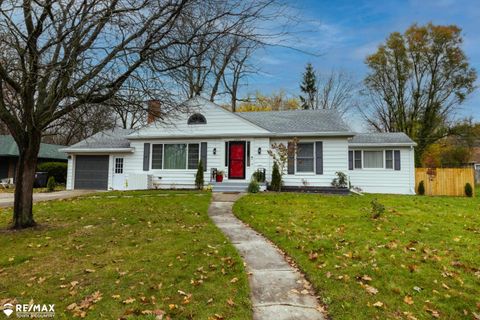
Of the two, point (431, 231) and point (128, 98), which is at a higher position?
point (128, 98)

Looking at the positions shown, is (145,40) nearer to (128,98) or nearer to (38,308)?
(128,98)

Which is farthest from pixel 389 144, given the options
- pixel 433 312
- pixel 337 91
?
pixel 337 91

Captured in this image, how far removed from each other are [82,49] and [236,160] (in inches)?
411

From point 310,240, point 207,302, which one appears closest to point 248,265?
point 207,302

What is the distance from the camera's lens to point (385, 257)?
4895 mm

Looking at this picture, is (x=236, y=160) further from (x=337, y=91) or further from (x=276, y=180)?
(x=337, y=91)

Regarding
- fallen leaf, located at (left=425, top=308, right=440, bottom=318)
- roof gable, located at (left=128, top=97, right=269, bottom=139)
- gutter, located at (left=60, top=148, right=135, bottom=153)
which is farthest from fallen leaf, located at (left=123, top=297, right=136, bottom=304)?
gutter, located at (left=60, top=148, right=135, bottom=153)

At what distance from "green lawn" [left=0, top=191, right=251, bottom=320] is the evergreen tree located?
27.5 metres

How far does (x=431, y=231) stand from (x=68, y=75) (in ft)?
25.4

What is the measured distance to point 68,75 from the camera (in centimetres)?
536

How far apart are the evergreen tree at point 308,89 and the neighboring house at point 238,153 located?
15062 millimetres

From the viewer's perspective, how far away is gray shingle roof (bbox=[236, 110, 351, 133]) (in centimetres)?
1524

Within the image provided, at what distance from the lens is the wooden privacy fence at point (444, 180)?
17.8 meters

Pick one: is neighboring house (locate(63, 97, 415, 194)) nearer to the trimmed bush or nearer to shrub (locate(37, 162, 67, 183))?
the trimmed bush
